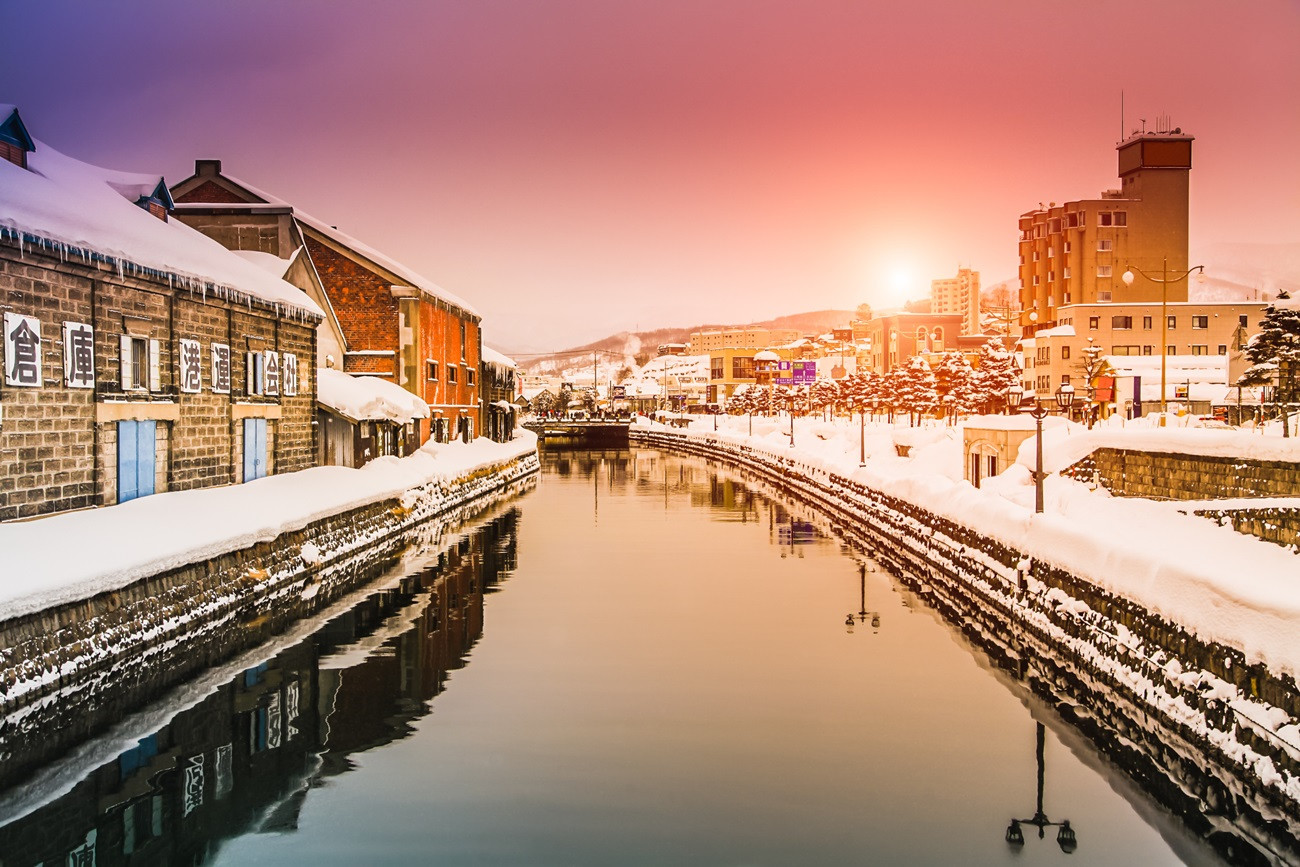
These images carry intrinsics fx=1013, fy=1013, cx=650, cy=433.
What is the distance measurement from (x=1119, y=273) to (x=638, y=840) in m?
111

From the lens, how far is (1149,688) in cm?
1431

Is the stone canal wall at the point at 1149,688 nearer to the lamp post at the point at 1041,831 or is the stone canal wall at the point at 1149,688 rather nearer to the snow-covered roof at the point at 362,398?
the lamp post at the point at 1041,831

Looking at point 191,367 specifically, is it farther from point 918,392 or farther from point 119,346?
point 918,392

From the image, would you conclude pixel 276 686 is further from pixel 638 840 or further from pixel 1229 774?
pixel 1229 774

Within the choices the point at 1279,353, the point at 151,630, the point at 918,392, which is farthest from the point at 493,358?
the point at 151,630

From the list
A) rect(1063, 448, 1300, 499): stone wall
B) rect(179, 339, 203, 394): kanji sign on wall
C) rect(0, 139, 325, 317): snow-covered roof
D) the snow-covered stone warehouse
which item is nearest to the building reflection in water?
the snow-covered stone warehouse

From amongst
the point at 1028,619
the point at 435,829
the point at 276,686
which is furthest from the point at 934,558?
the point at 435,829

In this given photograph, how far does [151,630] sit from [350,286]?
99.5 feet

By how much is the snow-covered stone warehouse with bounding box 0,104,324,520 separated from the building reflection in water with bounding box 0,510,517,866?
222 inches

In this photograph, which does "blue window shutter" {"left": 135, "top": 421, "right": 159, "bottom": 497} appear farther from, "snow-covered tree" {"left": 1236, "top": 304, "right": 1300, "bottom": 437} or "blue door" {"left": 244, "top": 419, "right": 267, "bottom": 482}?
"snow-covered tree" {"left": 1236, "top": 304, "right": 1300, "bottom": 437}

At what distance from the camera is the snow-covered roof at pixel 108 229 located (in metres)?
18.0

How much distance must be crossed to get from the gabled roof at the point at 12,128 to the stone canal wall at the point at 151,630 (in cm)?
988

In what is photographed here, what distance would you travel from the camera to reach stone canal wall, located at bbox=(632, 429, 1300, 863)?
35.7 feet

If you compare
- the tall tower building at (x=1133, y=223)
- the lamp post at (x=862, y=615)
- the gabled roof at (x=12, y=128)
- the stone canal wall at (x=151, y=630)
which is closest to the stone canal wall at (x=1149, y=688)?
the lamp post at (x=862, y=615)
